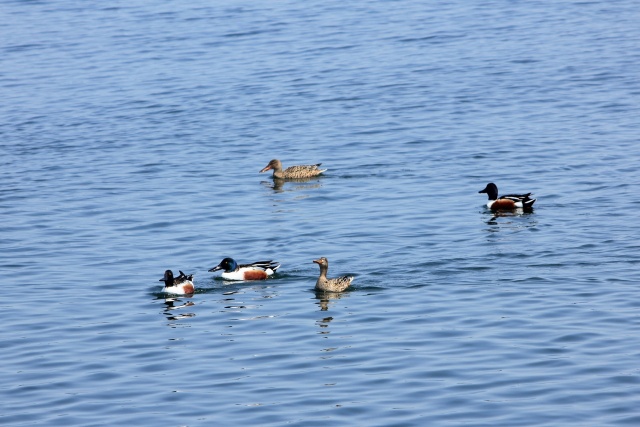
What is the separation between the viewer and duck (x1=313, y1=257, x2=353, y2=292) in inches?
783

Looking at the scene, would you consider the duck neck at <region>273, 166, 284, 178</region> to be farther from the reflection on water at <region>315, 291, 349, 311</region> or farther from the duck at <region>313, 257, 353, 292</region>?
the reflection on water at <region>315, 291, 349, 311</region>

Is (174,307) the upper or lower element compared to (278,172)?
lower

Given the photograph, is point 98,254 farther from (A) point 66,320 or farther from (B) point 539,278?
(B) point 539,278

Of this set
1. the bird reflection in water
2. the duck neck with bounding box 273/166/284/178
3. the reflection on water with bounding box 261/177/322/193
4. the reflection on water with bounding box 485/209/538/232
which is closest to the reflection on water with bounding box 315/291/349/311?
the bird reflection in water

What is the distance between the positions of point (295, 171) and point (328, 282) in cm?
1007

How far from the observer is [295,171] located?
2967 cm

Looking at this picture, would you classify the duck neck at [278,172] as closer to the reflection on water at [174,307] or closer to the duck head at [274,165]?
the duck head at [274,165]

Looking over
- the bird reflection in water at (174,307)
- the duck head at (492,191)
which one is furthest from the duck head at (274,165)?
the bird reflection in water at (174,307)

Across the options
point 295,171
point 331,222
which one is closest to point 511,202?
point 331,222

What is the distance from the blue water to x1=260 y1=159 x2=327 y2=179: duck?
11.2 inches

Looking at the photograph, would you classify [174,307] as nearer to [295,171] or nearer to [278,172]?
[295,171]

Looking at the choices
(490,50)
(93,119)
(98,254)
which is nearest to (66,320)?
(98,254)

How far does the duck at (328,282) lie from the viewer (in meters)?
19.9

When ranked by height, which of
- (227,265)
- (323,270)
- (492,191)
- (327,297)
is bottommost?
(327,297)
